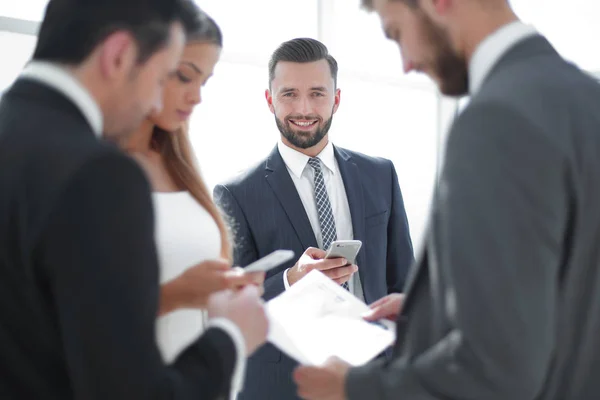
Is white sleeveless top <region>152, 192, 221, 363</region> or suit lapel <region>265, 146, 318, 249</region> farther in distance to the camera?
suit lapel <region>265, 146, 318, 249</region>

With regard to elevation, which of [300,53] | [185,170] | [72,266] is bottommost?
[185,170]

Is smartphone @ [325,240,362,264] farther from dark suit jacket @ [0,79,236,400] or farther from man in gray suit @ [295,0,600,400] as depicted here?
dark suit jacket @ [0,79,236,400]

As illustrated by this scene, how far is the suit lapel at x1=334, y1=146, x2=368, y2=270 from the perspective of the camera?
2.50 meters

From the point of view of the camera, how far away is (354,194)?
257cm

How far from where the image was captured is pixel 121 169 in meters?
0.90

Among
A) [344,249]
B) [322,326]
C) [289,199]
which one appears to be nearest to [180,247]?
[322,326]

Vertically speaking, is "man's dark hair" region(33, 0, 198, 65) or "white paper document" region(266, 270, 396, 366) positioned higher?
"man's dark hair" region(33, 0, 198, 65)

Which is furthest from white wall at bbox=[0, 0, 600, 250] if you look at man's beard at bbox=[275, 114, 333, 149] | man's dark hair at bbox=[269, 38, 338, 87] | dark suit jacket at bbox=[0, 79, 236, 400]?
dark suit jacket at bbox=[0, 79, 236, 400]

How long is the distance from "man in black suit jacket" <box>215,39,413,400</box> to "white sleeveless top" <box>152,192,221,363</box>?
545 millimetres

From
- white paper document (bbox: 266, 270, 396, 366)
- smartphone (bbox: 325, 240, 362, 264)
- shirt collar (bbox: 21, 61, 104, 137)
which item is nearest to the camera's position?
shirt collar (bbox: 21, 61, 104, 137)

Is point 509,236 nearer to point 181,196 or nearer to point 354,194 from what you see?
point 181,196

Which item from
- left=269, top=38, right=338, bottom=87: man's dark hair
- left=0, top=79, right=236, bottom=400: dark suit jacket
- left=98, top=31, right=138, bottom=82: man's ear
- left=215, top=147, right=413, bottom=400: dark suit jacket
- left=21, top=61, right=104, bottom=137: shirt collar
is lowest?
left=215, top=147, right=413, bottom=400: dark suit jacket

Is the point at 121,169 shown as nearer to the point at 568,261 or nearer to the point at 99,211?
the point at 99,211

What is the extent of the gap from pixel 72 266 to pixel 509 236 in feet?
1.97
